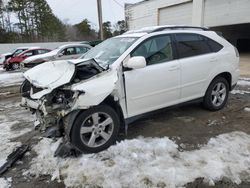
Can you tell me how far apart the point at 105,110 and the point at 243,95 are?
4671 mm

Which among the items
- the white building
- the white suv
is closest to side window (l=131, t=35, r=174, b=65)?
the white suv

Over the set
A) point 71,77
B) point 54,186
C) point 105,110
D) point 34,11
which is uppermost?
point 34,11

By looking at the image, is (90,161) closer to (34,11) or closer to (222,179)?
(222,179)

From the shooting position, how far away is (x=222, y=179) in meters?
3.03

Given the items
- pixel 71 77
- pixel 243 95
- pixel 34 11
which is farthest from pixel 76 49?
pixel 34 11

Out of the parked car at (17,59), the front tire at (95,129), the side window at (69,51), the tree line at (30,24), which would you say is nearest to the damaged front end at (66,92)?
the front tire at (95,129)

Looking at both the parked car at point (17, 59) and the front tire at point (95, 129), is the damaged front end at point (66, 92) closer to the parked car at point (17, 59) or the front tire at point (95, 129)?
the front tire at point (95, 129)

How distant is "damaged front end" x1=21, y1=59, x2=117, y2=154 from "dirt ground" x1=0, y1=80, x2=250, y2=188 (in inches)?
26.4

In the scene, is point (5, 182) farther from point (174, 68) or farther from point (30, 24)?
point (30, 24)

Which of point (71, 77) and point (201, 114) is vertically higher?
point (71, 77)

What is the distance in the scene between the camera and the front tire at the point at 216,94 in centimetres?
518

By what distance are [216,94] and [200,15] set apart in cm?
1467

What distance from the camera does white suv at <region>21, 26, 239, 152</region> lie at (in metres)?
3.49

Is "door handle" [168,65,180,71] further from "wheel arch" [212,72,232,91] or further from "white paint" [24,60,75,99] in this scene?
"white paint" [24,60,75,99]
